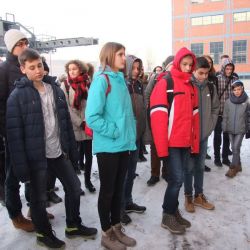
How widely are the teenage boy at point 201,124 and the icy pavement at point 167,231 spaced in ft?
0.55

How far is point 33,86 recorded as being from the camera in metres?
2.59

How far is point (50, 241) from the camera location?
2.84 metres

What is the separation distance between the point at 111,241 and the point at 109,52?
5.94ft

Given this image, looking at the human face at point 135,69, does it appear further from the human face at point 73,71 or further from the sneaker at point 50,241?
the sneaker at point 50,241

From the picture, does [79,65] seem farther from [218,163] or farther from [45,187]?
[218,163]

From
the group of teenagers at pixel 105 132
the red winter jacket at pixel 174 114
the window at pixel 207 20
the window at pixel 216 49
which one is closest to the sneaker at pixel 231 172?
the group of teenagers at pixel 105 132

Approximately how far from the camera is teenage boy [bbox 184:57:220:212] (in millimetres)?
3574

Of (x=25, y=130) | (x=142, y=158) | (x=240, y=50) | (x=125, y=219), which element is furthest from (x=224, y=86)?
(x=240, y=50)

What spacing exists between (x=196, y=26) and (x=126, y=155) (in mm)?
42425

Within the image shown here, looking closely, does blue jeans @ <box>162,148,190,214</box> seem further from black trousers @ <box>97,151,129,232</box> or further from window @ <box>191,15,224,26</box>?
window @ <box>191,15,224,26</box>

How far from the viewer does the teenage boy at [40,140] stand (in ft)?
8.18

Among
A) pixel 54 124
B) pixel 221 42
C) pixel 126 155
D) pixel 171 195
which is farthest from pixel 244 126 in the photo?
pixel 221 42

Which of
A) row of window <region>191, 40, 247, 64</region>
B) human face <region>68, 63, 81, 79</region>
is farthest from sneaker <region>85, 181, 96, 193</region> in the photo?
row of window <region>191, 40, 247, 64</region>

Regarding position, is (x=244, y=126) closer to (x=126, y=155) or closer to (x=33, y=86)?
(x=126, y=155)
